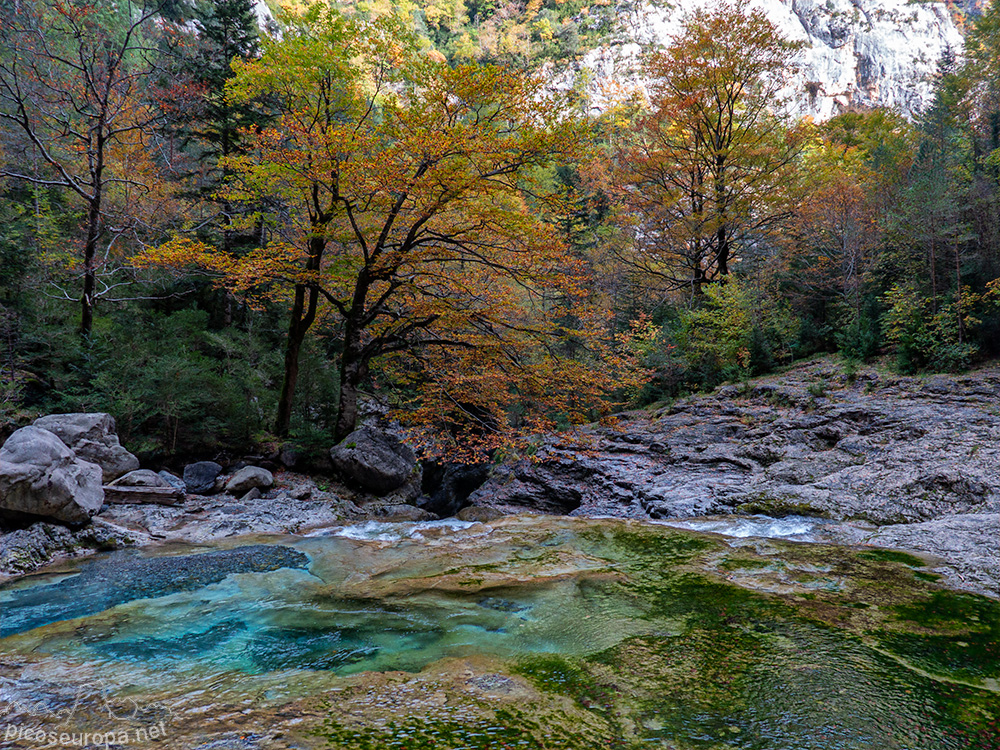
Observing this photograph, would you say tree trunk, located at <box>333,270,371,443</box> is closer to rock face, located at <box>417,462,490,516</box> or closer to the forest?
the forest

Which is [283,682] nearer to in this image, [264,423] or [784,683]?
[784,683]

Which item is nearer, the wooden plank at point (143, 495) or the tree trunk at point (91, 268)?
the wooden plank at point (143, 495)

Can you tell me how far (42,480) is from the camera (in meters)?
5.58

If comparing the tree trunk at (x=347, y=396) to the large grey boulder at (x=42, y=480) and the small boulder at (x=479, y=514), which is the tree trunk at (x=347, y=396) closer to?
the small boulder at (x=479, y=514)

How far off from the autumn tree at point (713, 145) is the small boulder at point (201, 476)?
14342 mm

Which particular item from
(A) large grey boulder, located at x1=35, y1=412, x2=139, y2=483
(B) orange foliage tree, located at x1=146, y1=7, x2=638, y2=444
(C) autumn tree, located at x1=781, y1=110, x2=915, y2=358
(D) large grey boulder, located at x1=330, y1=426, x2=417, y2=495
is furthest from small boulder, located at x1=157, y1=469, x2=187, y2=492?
(C) autumn tree, located at x1=781, y1=110, x2=915, y2=358

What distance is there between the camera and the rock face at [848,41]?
53469 mm

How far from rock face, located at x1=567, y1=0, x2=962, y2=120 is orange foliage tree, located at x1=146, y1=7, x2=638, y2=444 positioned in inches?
1915

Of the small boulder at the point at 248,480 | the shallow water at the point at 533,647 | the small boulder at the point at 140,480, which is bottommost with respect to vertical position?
the shallow water at the point at 533,647

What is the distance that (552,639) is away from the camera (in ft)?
10.5

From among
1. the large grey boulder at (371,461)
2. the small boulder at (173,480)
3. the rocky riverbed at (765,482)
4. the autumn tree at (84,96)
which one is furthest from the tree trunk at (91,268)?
the large grey boulder at (371,461)

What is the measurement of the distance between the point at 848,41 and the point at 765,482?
77.3 metres

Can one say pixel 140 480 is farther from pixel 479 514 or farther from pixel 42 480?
pixel 479 514

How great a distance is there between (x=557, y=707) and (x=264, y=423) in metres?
10.8
